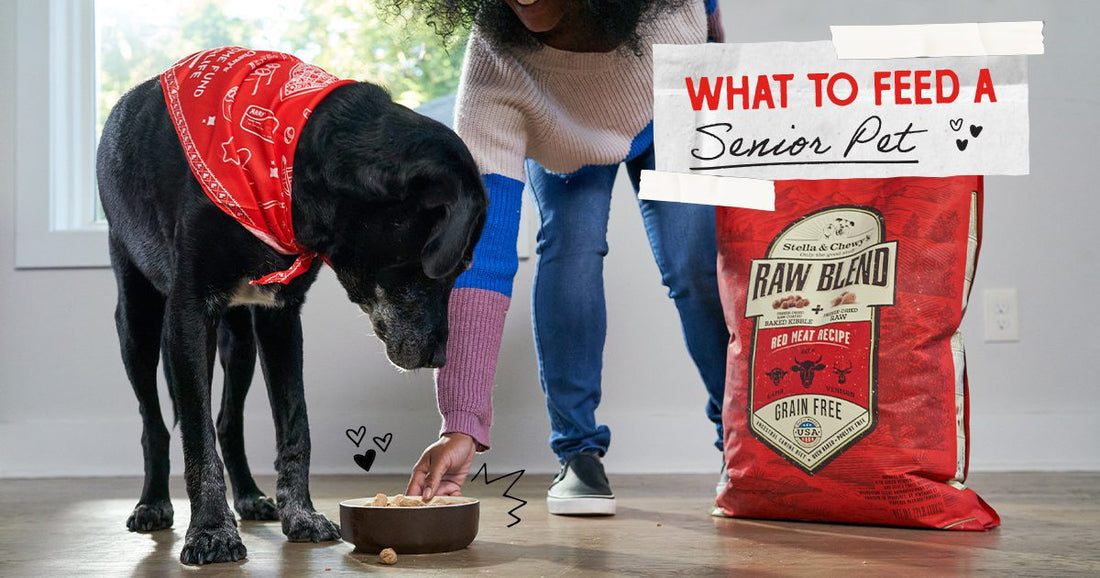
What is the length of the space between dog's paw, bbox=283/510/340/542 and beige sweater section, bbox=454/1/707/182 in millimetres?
538

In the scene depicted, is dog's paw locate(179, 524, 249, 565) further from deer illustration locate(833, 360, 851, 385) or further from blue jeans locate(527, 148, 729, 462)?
deer illustration locate(833, 360, 851, 385)

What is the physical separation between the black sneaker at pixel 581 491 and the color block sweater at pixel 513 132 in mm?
242

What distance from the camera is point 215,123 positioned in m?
1.20

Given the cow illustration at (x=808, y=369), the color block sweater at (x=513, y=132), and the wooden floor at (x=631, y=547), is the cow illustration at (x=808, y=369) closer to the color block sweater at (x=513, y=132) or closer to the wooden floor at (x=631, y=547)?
the wooden floor at (x=631, y=547)

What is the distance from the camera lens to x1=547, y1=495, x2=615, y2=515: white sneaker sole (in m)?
1.52

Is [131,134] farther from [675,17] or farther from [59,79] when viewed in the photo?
[59,79]

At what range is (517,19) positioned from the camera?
1.41m

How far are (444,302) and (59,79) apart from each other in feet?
6.02

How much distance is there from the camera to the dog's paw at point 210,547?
3.69ft

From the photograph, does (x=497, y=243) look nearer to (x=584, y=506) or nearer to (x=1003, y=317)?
(x=584, y=506)

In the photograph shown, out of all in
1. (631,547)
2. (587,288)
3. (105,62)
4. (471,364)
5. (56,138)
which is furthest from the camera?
(105,62)

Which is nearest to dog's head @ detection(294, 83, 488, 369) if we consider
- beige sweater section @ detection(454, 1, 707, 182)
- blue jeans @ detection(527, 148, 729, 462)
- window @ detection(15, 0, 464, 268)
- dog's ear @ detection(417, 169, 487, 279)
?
dog's ear @ detection(417, 169, 487, 279)

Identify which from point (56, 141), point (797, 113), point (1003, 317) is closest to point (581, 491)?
point (797, 113)

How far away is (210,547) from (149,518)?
1.14ft
